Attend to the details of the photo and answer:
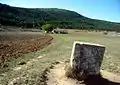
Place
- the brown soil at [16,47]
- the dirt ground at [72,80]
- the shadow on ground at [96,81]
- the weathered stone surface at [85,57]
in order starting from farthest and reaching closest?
the brown soil at [16,47] < the weathered stone surface at [85,57] < the shadow on ground at [96,81] < the dirt ground at [72,80]

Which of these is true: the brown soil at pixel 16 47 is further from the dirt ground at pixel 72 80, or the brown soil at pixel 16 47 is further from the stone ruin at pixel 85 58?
the stone ruin at pixel 85 58

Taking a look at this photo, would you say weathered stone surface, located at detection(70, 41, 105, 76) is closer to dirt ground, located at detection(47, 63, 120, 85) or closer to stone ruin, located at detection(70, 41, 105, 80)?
stone ruin, located at detection(70, 41, 105, 80)

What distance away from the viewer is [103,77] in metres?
17.3

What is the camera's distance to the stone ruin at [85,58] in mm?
16141

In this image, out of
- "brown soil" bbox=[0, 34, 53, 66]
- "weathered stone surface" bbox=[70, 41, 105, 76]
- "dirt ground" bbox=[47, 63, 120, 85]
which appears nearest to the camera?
"dirt ground" bbox=[47, 63, 120, 85]

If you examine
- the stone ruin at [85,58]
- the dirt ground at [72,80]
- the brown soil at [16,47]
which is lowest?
the brown soil at [16,47]

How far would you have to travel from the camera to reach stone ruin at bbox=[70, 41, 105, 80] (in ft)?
53.0


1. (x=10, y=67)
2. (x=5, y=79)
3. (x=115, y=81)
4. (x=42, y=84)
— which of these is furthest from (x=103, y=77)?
(x=10, y=67)

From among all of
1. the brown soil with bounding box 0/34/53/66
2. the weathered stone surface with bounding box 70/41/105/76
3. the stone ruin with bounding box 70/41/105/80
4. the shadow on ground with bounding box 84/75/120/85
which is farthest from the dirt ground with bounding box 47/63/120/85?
the brown soil with bounding box 0/34/53/66

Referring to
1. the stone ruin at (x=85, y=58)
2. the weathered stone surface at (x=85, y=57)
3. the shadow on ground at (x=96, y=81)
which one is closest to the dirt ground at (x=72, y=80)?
the shadow on ground at (x=96, y=81)

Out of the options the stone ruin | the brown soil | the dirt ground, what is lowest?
the brown soil

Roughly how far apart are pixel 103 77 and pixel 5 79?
552 centimetres

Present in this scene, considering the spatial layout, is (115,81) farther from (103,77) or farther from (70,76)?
(70,76)

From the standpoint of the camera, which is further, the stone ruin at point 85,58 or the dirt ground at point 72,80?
the stone ruin at point 85,58
